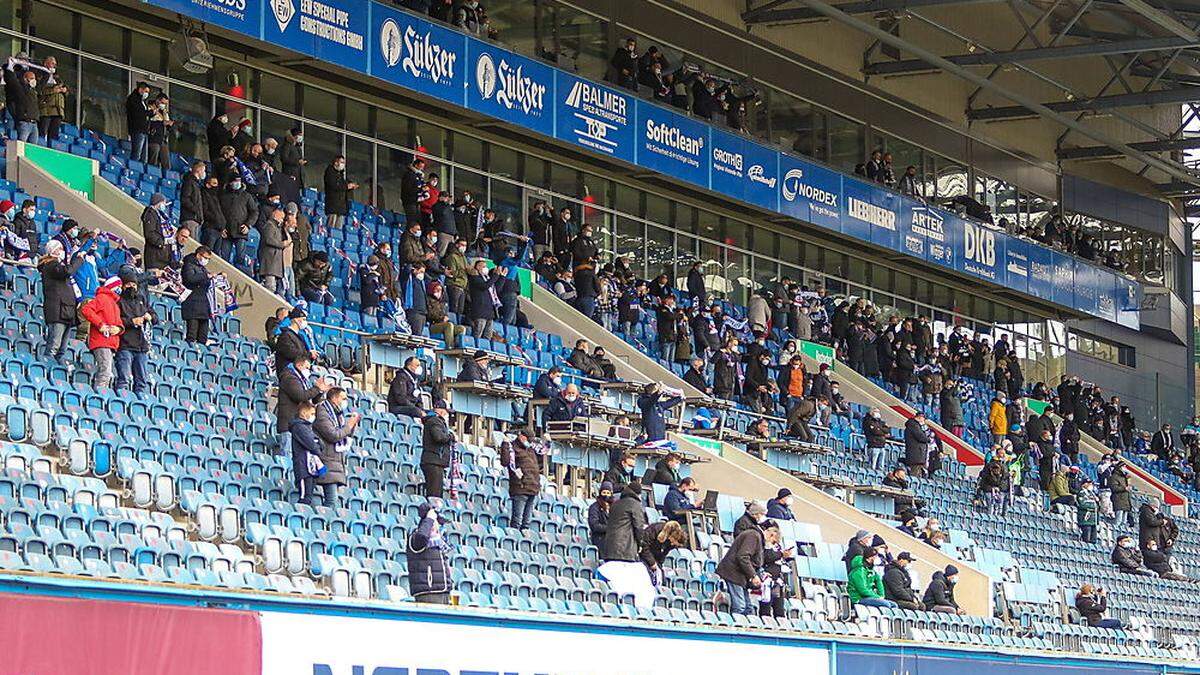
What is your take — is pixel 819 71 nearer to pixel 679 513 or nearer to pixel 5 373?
pixel 679 513

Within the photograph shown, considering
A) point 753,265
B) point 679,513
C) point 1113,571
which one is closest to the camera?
Answer: point 679,513

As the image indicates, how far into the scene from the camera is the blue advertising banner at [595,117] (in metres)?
25.3

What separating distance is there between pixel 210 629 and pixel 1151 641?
14.1m

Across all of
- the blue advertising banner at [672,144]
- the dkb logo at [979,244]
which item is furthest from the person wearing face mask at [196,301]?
the dkb logo at [979,244]

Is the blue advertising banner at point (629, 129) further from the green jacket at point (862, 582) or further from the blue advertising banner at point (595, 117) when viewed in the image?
the green jacket at point (862, 582)

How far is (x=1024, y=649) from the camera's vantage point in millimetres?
15406

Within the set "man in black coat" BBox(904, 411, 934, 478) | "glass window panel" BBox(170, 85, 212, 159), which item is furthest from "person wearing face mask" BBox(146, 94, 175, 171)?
"man in black coat" BBox(904, 411, 934, 478)

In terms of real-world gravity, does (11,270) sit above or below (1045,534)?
above

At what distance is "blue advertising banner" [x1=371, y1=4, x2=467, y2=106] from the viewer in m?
22.2

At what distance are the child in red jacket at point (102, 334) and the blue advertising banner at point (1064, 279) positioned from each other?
27.1m

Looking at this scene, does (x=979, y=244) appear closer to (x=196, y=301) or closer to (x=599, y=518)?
(x=599, y=518)

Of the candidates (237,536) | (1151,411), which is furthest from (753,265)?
(237,536)

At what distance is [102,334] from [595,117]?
13.2 metres

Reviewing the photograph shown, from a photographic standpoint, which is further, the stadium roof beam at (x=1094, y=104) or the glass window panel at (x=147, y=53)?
the stadium roof beam at (x=1094, y=104)
